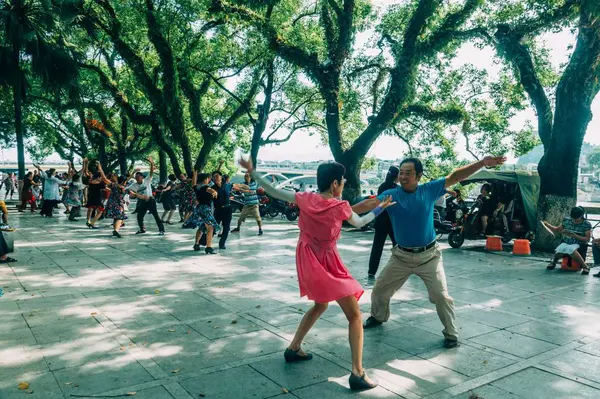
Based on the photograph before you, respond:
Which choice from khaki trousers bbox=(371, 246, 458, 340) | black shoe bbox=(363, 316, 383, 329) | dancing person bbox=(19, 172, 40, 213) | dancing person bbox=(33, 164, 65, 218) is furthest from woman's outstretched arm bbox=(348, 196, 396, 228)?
dancing person bbox=(19, 172, 40, 213)

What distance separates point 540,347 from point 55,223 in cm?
1407

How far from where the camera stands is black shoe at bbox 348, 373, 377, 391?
3.59 m

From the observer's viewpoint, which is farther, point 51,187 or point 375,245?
point 51,187

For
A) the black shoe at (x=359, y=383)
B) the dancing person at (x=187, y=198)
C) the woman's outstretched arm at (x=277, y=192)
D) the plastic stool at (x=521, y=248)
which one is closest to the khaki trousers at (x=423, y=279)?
the black shoe at (x=359, y=383)

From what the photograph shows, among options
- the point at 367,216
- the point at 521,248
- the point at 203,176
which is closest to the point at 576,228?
the point at 521,248

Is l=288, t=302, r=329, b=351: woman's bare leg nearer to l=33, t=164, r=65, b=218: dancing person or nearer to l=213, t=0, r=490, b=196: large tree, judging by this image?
l=213, t=0, r=490, b=196: large tree

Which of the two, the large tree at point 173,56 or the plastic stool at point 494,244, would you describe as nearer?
the plastic stool at point 494,244

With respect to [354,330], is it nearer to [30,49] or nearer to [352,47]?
[30,49]

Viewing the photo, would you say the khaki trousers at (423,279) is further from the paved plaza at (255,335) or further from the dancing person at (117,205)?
the dancing person at (117,205)

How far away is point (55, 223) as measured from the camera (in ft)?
49.4

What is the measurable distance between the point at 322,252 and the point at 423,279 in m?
1.45

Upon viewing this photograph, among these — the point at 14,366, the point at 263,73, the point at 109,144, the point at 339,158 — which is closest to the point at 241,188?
the point at 339,158

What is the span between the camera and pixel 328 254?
3822 mm

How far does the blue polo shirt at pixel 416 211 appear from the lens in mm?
4637
